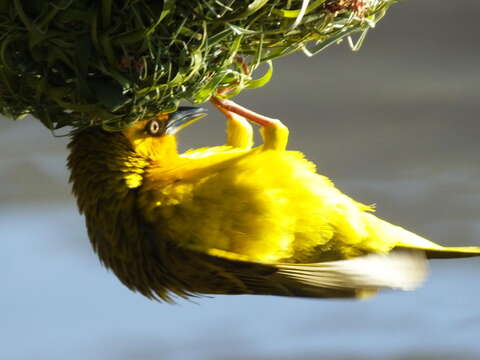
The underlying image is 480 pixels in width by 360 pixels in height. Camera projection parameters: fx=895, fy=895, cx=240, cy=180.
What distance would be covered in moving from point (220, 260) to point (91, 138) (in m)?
0.25

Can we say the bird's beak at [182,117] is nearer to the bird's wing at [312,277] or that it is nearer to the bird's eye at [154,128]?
the bird's eye at [154,128]

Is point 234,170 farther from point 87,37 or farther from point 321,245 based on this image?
point 87,37

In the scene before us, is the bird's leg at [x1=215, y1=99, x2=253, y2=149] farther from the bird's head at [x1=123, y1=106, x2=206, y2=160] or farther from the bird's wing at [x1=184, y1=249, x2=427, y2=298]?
the bird's wing at [x1=184, y1=249, x2=427, y2=298]

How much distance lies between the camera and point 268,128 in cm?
134

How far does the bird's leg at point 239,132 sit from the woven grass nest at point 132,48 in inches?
8.5

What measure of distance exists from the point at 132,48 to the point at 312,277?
1.30 feet

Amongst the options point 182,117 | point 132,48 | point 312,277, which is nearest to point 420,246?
point 312,277

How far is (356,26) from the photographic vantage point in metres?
1.23

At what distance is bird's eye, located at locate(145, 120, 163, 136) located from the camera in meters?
1.28

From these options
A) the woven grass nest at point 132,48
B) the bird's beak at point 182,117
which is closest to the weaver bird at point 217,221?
the bird's beak at point 182,117

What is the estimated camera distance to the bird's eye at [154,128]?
1.28m

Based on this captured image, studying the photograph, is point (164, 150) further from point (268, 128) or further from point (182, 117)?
point (268, 128)

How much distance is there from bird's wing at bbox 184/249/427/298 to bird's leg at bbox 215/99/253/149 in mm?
249

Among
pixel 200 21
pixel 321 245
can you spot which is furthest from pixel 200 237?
pixel 200 21
